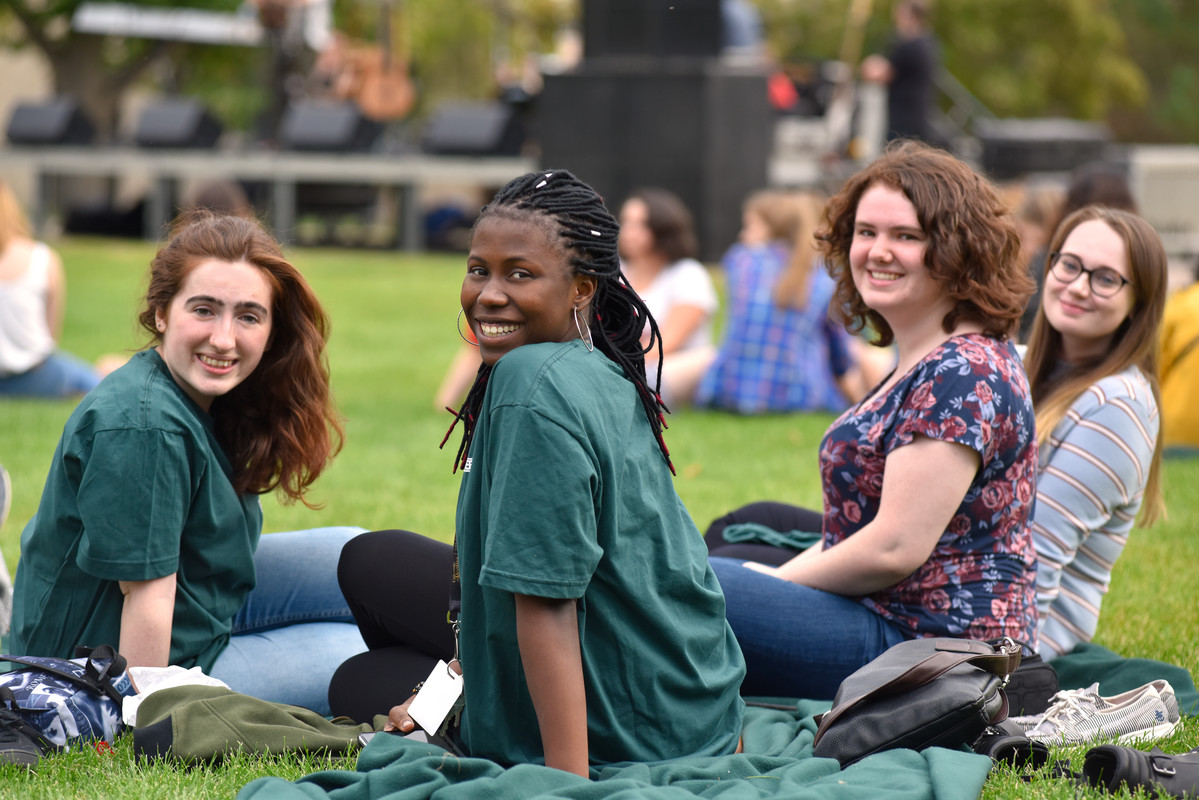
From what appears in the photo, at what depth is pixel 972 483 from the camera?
3.19m

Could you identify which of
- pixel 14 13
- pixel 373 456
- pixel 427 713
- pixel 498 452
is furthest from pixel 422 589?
pixel 14 13

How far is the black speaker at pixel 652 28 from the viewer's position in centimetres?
1299

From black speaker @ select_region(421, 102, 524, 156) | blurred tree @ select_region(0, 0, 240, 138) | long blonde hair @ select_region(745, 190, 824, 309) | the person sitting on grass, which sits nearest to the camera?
long blonde hair @ select_region(745, 190, 824, 309)

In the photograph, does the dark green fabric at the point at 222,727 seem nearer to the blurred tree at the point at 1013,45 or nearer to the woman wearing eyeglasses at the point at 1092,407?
the woman wearing eyeglasses at the point at 1092,407

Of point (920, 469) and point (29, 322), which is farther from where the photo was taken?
point (29, 322)

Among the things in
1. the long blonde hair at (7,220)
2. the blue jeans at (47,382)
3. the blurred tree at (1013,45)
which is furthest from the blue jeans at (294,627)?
the blurred tree at (1013,45)

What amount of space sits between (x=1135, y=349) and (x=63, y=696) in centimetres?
306

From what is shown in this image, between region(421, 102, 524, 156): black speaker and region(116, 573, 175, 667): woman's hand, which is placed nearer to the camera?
region(116, 573, 175, 667): woman's hand

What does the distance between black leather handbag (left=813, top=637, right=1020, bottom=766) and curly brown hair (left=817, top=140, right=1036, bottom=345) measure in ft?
2.83

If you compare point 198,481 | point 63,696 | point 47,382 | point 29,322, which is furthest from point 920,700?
point 47,382

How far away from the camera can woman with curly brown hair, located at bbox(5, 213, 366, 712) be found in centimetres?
304

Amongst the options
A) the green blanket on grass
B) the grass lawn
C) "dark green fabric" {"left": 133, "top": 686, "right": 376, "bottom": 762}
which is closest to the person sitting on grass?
the grass lawn

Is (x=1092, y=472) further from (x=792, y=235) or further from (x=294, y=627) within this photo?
(x=792, y=235)

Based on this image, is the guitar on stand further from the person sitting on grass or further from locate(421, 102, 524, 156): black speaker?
the person sitting on grass
